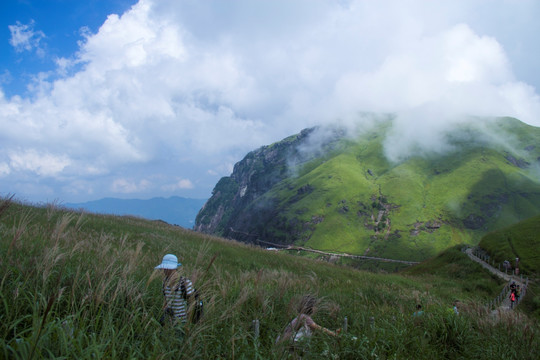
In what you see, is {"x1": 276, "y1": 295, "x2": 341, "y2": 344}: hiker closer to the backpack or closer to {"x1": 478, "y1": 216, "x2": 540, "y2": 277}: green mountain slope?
the backpack

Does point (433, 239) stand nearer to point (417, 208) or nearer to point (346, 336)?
point (417, 208)

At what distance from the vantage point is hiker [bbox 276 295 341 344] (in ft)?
11.2

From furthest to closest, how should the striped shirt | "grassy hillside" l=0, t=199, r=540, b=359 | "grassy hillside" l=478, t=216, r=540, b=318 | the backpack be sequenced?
"grassy hillside" l=478, t=216, r=540, b=318
the striped shirt
the backpack
"grassy hillside" l=0, t=199, r=540, b=359

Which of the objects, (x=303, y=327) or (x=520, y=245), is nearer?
(x=303, y=327)

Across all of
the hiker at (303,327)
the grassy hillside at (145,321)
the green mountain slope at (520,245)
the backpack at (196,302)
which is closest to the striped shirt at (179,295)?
the backpack at (196,302)

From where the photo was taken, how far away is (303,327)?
3969 millimetres

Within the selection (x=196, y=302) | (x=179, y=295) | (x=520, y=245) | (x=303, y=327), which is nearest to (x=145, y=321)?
(x=196, y=302)

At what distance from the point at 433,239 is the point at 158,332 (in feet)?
617

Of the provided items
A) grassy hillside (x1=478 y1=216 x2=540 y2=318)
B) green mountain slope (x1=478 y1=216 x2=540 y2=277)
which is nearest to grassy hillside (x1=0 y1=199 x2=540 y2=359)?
grassy hillside (x1=478 y1=216 x2=540 y2=318)

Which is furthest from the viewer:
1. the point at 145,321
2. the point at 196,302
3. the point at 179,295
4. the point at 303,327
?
the point at 303,327

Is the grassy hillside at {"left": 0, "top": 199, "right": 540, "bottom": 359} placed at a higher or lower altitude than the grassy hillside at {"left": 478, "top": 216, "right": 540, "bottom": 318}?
lower

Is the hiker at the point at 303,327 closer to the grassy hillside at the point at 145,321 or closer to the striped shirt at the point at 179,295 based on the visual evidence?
the grassy hillside at the point at 145,321

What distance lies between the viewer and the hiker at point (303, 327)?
3.40 meters

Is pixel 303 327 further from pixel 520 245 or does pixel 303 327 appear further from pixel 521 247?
pixel 520 245
